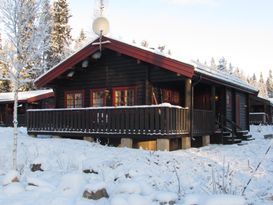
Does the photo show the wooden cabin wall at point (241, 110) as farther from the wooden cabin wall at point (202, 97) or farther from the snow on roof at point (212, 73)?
the wooden cabin wall at point (202, 97)

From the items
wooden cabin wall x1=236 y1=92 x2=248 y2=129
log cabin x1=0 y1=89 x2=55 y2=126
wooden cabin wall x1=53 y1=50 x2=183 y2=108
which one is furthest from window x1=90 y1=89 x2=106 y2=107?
log cabin x1=0 y1=89 x2=55 y2=126

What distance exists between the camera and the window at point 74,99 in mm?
19456

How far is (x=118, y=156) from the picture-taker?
11.8 metres

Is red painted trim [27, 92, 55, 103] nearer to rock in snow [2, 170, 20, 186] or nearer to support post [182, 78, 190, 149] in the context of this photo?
support post [182, 78, 190, 149]

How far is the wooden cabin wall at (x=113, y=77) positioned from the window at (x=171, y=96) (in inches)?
61.2

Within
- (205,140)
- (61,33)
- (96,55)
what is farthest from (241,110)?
(61,33)

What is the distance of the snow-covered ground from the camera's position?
266 inches

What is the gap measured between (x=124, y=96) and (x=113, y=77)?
3.67 ft

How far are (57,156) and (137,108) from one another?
4.07m

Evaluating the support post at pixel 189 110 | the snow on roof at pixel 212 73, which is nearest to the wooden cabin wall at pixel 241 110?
the snow on roof at pixel 212 73

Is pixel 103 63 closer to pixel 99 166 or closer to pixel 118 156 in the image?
pixel 118 156

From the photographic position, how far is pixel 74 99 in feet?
64.6

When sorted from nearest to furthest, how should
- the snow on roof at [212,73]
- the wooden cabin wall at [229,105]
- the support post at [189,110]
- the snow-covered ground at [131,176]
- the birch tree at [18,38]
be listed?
the snow-covered ground at [131,176], the birch tree at [18,38], the support post at [189,110], the snow on roof at [212,73], the wooden cabin wall at [229,105]

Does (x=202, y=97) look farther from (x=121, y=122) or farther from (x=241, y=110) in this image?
(x=121, y=122)
